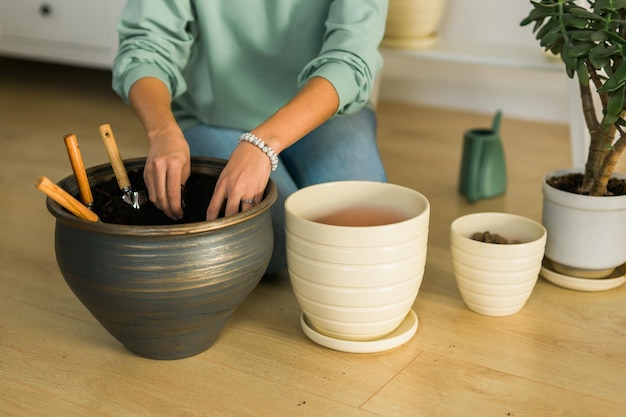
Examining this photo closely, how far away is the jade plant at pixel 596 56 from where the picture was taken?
1.13 m

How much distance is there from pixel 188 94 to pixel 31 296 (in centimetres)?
46

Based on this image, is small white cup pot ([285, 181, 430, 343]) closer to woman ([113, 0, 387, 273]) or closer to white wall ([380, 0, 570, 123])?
woman ([113, 0, 387, 273])

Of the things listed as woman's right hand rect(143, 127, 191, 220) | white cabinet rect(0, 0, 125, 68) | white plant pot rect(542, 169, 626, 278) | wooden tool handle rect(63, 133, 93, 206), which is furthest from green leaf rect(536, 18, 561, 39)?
white cabinet rect(0, 0, 125, 68)


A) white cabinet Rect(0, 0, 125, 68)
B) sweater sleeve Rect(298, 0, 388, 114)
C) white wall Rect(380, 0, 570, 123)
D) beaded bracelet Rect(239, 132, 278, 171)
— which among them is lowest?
white cabinet Rect(0, 0, 125, 68)

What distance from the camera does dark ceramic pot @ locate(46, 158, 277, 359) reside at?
37.1 inches

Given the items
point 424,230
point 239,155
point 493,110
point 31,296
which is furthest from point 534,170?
point 31,296

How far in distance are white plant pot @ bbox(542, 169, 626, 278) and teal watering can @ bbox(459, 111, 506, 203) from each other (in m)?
0.39

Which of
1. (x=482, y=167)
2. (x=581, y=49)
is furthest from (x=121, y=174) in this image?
(x=482, y=167)

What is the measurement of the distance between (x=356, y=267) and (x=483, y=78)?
164 cm

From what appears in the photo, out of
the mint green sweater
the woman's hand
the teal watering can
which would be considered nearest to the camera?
the woman's hand

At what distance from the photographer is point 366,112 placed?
1.54m

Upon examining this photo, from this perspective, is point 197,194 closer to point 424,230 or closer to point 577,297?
point 424,230

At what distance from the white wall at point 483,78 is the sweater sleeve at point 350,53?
1.00 m

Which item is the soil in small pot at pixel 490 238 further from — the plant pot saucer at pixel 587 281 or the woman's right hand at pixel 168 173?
the woman's right hand at pixel 168 173
